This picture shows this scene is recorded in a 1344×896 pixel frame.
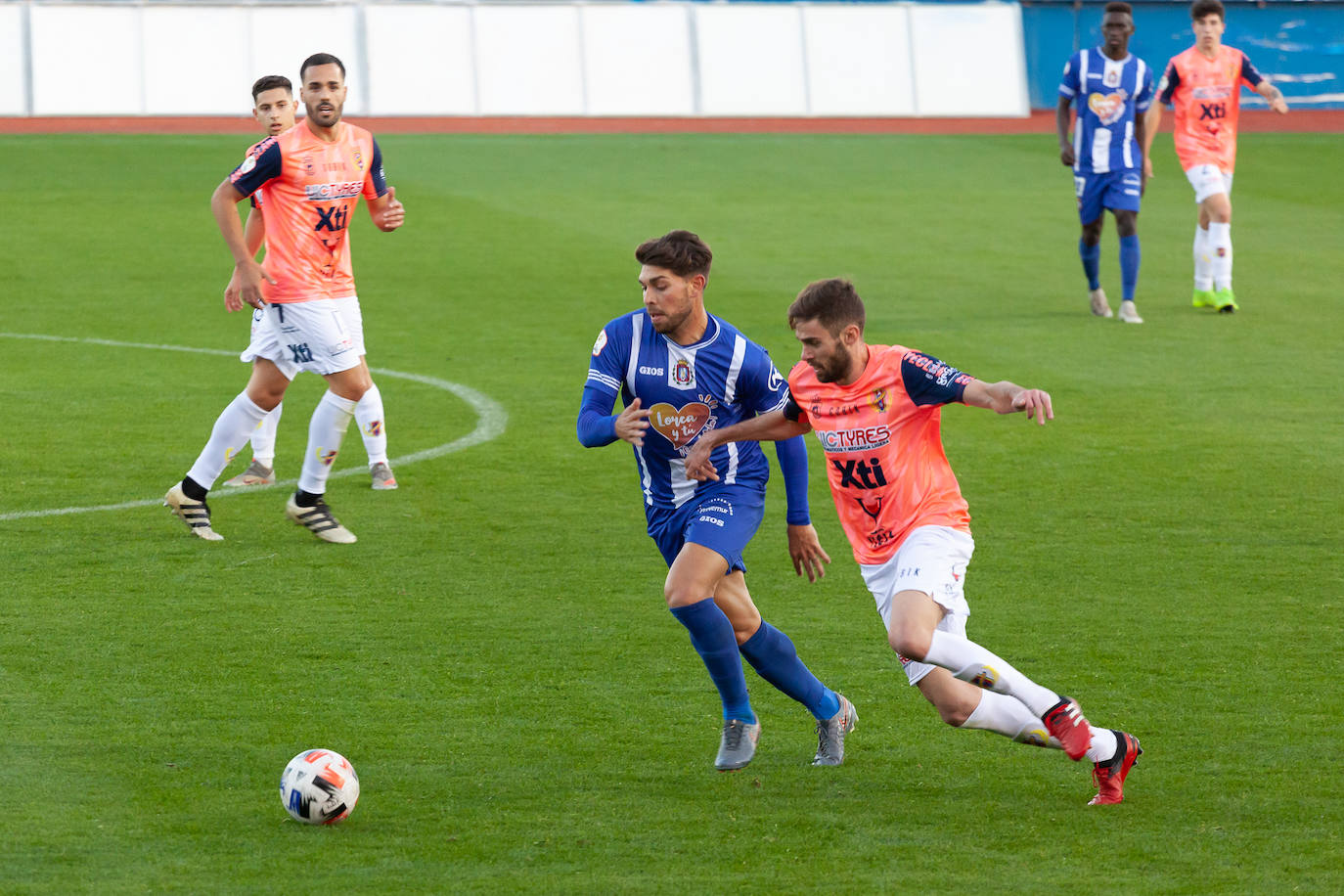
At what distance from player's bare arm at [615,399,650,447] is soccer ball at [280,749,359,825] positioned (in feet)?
4.17

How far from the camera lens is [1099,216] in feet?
48.4

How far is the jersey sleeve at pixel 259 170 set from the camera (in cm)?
820

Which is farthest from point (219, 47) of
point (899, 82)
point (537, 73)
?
point (899, 82)

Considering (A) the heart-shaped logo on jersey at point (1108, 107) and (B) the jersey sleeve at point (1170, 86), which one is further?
(B) the jersey sleeve at point (1170, 86)

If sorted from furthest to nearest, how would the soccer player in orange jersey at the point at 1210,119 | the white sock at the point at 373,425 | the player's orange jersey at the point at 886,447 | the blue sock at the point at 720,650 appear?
the soccer player in orange jersey at the point at 1210,119
the white sock at the point at 373,425
the blue sock at the point at 720,650
the player's orange jersey at the point at 886,447

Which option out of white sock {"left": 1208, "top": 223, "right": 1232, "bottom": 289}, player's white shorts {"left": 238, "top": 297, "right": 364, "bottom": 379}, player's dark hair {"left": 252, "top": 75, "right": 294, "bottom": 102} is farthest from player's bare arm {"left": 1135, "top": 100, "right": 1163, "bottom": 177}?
player's white shorts {"left": 238, "top": 297, "right": 364, "bottom": 379}

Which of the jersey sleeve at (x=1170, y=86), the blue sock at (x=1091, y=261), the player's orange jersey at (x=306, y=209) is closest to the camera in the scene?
the player's orange jersey at (x=306, y=209)

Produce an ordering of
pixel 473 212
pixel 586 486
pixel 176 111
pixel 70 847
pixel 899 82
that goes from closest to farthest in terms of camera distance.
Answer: pixel 70 847
pixel 586 486
pixel 473 212
pixel 176 111
pixel 899 82

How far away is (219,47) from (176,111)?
119 cm

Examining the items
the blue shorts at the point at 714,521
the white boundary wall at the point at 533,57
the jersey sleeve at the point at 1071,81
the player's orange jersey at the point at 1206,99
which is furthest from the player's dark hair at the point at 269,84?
the white boundary wall at the point at 533,57

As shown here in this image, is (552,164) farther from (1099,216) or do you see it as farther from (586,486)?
(586,486)

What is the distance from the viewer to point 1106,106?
1453 centimetres

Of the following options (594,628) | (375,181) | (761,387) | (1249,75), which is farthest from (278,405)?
(1249,75)

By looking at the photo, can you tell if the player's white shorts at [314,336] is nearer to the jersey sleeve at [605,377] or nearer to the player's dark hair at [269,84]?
the player's dark hair at [269,84]
